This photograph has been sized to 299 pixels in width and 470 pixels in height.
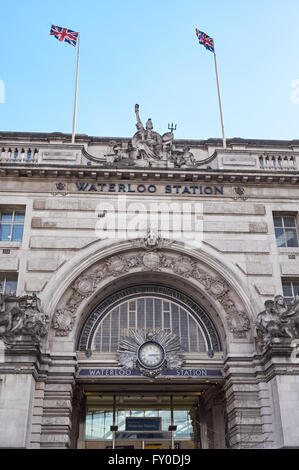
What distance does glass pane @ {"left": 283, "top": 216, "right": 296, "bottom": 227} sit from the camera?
27033 mm

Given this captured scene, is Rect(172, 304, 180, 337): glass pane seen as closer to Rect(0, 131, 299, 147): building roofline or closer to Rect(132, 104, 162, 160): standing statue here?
Rect(132, 104, 162, 160): standing statue

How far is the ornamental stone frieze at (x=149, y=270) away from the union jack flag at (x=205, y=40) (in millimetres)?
14641

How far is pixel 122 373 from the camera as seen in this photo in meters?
23.2

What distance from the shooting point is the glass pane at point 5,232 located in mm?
25391

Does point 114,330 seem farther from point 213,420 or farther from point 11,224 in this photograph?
point 11,224

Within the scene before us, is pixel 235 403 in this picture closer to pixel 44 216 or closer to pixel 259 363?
pixel 259 363

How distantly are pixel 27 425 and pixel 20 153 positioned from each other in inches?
568

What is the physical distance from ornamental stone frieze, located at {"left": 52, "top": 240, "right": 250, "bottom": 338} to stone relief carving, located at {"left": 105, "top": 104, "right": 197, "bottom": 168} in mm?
4965

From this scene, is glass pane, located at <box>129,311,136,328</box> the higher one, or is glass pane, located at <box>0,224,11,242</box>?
glass pane, located at <box>0,224,11,242</box>

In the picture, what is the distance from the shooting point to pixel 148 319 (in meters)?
24.8

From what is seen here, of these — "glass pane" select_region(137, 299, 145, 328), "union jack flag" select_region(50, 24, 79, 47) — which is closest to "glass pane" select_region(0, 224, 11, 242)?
"glass pane" select_region(137, 299, 145, 328)

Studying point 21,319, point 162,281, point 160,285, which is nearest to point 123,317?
point 160,285

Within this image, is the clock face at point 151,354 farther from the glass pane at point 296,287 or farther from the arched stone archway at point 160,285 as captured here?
the glass pane at point 296,287

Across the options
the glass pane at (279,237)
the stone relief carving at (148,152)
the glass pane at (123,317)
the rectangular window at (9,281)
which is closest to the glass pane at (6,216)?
the rectangular window at (9,281)
